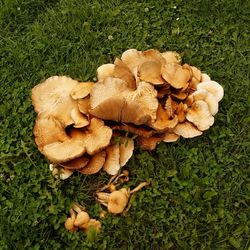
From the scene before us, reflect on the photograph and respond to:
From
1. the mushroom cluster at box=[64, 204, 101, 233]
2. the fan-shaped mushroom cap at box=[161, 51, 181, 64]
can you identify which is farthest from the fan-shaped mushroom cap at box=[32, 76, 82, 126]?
the fan-shaped mushroom cap at box=[161, 51, 181, 64]

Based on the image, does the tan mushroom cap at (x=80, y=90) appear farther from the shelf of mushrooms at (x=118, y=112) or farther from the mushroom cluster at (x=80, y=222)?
the mushroom cluster at (x=80, y=222)

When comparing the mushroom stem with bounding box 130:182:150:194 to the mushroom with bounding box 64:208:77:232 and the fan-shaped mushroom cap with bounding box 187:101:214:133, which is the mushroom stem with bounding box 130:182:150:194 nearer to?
the mushroom with bounding box 64:208:77:232

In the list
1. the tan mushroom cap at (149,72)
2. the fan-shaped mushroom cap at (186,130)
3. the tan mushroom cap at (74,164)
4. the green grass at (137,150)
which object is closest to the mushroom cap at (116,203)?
the green grass at (137,150)

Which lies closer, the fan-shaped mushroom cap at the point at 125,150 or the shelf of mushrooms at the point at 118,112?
the shelf of mushrooms at the point at 118,112

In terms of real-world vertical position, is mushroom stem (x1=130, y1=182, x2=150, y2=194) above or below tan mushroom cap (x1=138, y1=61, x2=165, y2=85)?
below

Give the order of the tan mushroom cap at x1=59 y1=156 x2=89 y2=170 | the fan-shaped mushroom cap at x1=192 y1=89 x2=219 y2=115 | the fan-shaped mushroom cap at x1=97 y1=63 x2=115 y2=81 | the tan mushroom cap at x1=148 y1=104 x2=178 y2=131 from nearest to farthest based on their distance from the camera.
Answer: the tan mushroom cap at x1=59 y1=156 x2=89 y2=170 < the tan mushroom cap at x1=148 y1=104 x2=178 y2=131 < the fan-shaped mushroom cap at x1=192 y1=89 x2=219 y2=115 < the fan-shaped mushroom cap at x1=97 y1=63 x2=115 y2=81

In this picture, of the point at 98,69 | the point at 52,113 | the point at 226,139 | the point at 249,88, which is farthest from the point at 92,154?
the point at 249,88

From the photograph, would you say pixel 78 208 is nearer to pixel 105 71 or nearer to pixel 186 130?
pixel 186 130
